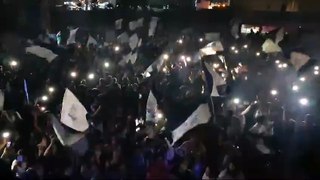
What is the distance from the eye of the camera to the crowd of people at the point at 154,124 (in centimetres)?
847

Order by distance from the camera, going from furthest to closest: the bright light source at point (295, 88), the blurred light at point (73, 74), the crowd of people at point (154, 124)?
the blurred light at point (73, 74)
the bright light source at point (295, 88)
the crowd of people at point (154, 124)

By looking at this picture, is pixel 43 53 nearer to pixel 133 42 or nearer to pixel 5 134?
pixel 133 42

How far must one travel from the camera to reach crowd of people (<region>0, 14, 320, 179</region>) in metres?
8.47

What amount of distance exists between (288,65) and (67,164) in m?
9.60

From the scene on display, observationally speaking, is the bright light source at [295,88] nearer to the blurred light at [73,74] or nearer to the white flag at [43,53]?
the blurred light at [73,74]

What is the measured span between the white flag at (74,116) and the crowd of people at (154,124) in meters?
0.19

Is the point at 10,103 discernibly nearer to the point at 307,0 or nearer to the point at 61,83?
the point at 61,83

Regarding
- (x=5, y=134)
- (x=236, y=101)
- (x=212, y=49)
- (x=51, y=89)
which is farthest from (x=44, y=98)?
(x=212, y=49)

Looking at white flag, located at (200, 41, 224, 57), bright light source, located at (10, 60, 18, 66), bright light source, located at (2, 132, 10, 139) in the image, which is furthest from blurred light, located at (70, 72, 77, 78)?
white flag, located at (200, 41, 224, 57)

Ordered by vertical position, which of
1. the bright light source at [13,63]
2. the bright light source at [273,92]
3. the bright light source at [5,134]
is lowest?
the bright light source at [13,63]

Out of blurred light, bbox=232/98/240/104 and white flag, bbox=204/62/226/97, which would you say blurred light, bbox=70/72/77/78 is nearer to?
white flag, bbox=204/62/226/97

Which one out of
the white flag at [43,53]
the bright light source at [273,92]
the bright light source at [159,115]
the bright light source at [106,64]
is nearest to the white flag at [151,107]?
the bright light source at [159,115]

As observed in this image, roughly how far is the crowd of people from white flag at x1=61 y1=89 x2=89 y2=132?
19 centimetres

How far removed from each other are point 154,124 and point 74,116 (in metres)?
1.74
